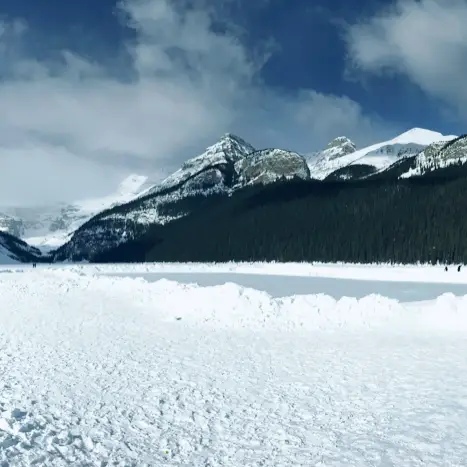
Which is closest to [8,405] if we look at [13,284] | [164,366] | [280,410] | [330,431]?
[164,366]

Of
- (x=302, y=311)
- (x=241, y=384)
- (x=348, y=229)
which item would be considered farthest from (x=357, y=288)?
(x=348, y=229)

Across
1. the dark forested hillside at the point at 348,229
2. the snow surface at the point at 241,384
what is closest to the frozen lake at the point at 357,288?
the snow surface at the point at 241,384

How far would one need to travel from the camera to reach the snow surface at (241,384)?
26.7ft

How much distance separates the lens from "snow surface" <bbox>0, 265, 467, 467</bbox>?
26.7 feet

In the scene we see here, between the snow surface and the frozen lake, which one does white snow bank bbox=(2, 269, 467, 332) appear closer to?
the snow surface

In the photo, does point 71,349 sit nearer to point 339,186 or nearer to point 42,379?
point 42,379

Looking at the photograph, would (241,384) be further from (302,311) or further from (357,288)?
(357,288)

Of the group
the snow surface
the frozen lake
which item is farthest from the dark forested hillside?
the snow surface

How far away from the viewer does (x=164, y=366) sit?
46.8 feet

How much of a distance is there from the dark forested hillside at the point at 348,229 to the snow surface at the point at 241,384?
69943mm

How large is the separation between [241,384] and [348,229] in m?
98.2

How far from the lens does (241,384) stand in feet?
40.5

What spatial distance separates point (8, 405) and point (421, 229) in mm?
91339

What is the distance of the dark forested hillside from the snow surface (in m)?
69.9
